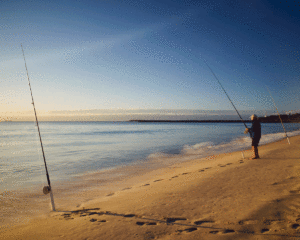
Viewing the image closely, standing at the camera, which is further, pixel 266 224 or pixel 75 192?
pixel 75 192

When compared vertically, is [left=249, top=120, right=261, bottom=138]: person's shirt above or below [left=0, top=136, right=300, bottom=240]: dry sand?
above

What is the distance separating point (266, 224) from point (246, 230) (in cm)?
41

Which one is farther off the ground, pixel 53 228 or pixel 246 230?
pixel 53 228

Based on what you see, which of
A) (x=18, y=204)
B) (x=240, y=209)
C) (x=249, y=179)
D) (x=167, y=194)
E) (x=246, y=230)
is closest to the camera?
(x=246, y=230)

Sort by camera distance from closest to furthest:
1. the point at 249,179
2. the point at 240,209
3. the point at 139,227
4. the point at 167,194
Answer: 1. the point at 139,227
2. the point at 240,209
3. the point at 167,194
4. the point at 249,179

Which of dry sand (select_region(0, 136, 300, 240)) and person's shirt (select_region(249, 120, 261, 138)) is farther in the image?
person's shirt (select_region(249, 120, 261, 138))

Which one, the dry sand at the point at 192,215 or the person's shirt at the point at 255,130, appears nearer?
the dry sand at the point at 192,215

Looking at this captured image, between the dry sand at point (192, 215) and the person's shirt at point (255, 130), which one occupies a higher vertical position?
the person's shirt at point (255, 130)

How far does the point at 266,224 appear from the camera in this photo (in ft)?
9.73

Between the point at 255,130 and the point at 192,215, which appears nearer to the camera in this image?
the point at 192,215

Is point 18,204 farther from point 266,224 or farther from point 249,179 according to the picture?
point 249,179

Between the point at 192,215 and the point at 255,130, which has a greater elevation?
the point at 255,130

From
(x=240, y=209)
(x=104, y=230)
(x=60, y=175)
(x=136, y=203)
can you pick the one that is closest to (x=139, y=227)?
(x=104, y=230)

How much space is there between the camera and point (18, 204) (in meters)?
5.61
